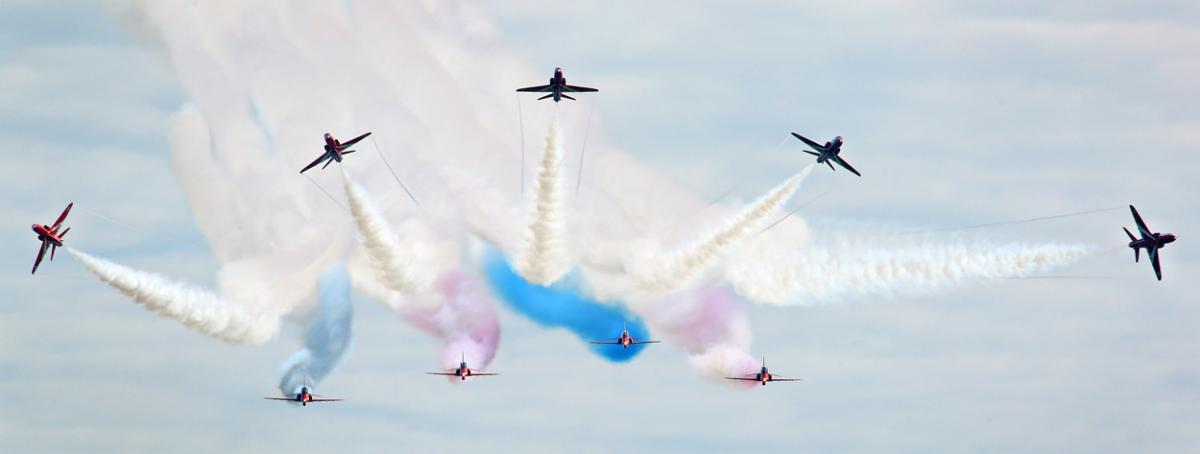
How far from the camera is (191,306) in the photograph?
131375 mm

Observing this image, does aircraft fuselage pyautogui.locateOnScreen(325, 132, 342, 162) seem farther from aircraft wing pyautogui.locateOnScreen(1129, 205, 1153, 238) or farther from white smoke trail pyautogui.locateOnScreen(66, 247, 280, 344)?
aircraft wing pyautogui.locateOnScreen(1129, 205, 1153, 238)

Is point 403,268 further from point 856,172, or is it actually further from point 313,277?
point 856,172

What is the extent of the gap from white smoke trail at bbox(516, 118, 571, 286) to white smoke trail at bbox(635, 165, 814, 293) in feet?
15.9

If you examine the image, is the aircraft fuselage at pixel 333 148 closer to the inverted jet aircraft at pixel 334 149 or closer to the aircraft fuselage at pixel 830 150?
the inverted jet aircraft at pixel 334 149

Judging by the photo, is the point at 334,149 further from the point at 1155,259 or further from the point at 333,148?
the point at 1155,259

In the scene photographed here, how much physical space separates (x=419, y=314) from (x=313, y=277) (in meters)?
5.86

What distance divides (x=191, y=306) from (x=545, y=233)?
58.8 feet

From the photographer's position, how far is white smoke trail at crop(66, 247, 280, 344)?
12950 cm

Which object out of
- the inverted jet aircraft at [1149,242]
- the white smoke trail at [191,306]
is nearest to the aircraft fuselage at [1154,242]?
the inverted jet aircraft at [1149,242]

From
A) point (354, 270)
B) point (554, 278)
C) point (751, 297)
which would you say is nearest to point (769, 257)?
point (751, 297)

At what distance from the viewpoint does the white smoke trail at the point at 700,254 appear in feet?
447

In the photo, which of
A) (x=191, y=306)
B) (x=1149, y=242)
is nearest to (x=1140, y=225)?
(x=1149, y=242)

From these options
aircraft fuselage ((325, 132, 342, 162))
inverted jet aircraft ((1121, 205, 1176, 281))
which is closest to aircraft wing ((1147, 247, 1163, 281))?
inverted jet aircraft ((1121, 205, 1176, 281))

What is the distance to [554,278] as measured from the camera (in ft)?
445
